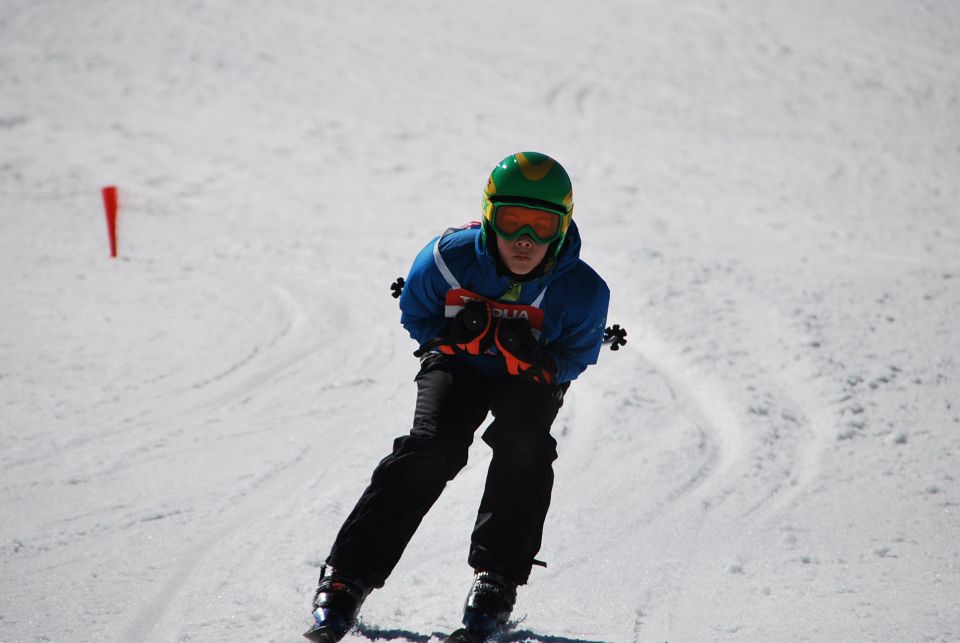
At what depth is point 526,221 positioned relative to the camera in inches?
130

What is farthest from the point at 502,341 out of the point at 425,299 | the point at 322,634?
the point at 322,634

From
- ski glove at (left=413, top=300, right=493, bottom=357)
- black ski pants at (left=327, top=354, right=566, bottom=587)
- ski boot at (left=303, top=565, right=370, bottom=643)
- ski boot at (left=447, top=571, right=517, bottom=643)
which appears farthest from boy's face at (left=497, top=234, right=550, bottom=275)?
ski boot at (left=303, top=565, right=370, bottom=643)

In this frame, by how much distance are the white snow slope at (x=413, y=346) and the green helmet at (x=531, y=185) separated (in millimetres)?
1546

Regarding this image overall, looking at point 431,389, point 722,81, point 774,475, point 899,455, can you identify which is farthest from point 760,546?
point 722,81

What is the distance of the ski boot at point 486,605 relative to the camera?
3.16m

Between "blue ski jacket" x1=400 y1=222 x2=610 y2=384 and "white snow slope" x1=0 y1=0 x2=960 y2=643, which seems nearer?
"blue ski jacket" x1=400 y1=222 x2=610 y2=384

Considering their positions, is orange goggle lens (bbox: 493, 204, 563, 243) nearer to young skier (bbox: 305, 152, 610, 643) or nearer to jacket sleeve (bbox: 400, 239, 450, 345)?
young skier (bbox: 305, 152, 610, 643)

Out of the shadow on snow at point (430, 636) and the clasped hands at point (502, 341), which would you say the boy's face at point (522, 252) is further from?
the shadow on snow at point (430, 636)

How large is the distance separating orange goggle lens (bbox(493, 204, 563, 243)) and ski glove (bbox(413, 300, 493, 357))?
11.5 inches

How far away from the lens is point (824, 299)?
6918 millimetres

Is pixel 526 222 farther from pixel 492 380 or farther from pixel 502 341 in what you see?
pixel 492 380

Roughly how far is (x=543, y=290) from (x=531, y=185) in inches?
16.4

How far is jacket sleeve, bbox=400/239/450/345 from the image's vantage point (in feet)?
11.5

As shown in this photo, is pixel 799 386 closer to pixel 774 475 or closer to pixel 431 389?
pixel 774 475
